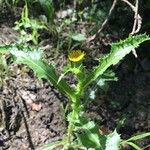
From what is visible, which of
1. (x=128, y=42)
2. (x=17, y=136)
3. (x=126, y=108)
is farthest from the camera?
(x=126, y=108)

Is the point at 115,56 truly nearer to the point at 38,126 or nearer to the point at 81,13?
the point at 38,126

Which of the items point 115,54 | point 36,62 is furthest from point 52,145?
point 115,54

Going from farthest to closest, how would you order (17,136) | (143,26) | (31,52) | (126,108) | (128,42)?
(143,26), (126,108), (17,136), (31,52), (128,42)

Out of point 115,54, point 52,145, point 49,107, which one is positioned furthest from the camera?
point 49,107

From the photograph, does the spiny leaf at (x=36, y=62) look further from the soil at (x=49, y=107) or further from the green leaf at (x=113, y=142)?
the soil at (x=49, y=107)

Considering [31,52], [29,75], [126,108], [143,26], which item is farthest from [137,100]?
[31,52]

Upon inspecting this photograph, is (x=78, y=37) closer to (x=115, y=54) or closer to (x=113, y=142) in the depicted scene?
(x=115, y=54)

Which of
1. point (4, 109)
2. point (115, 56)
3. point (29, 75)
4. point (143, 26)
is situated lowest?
point (115, 56)

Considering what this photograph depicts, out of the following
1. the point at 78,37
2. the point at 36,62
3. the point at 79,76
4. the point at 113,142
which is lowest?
the point at 113,142

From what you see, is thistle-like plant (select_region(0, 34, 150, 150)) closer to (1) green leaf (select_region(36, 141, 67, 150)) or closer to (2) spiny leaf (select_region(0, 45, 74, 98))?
(2) spiny leaf (select_region(0, 45, 74, 98))
